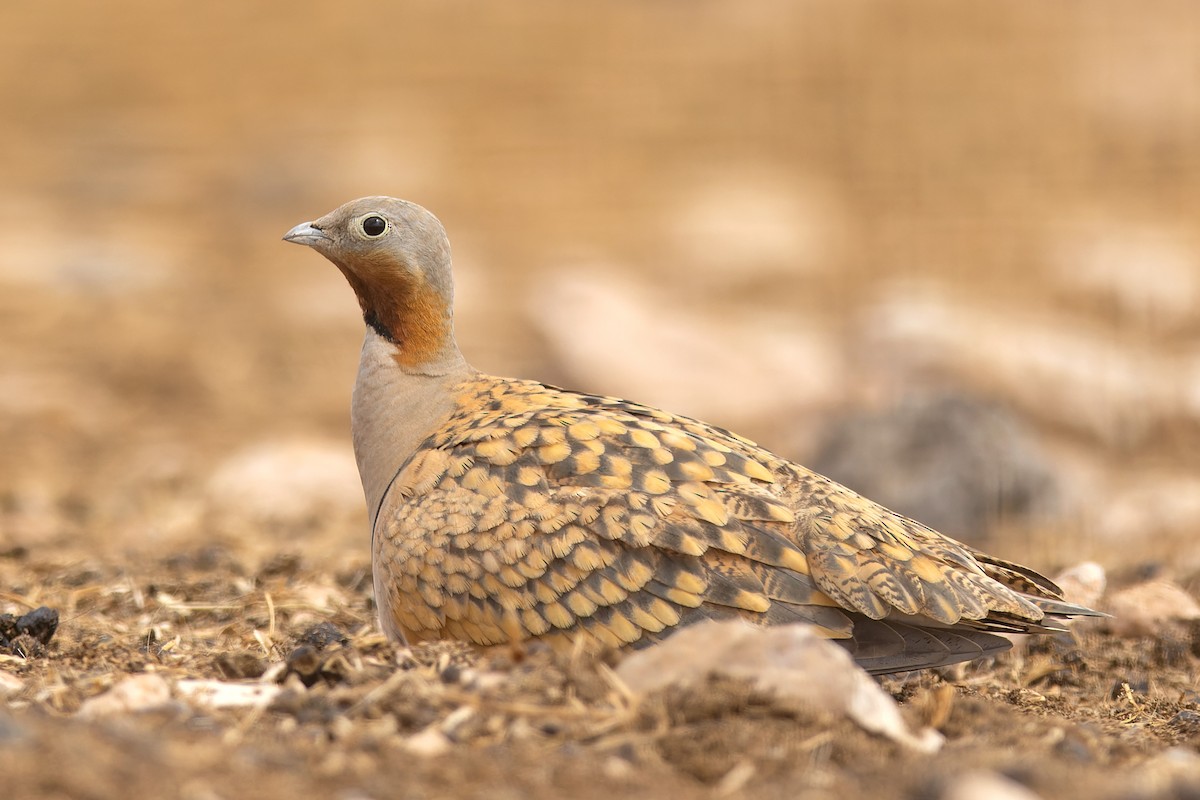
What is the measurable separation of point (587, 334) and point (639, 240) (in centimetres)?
530

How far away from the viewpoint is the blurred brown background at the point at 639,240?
8.55 meters

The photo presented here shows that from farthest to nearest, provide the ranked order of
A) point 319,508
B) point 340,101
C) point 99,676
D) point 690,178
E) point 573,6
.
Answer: point 573,6 → point 340,101 → point 690,178 → point 319,508 → point 99,676

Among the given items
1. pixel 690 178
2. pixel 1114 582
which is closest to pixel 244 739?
pixel 1114 582

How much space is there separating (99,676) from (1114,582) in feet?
13.9

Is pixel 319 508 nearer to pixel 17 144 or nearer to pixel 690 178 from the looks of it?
pixel 690 178

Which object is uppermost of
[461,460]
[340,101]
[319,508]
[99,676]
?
[340,101]

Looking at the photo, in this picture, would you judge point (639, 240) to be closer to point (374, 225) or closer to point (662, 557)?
point (374, 225)

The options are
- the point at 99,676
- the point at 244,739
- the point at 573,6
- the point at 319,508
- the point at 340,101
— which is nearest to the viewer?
the point at 244,739

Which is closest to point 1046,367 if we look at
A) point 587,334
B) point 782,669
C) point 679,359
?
point 679,359

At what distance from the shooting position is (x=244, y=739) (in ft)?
10.8

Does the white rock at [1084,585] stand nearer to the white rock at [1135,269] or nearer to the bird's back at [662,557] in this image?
the bird's back at [662,557]

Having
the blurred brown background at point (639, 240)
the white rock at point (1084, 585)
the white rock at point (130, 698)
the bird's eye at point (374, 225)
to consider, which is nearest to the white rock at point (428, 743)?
the white rock at point (130, 698)

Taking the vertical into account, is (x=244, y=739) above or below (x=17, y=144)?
below

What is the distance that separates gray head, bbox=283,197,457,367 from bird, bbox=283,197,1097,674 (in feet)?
1.80
